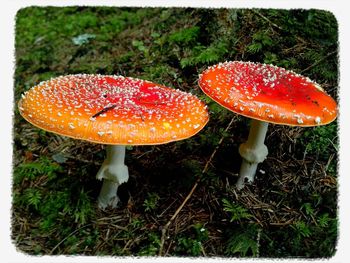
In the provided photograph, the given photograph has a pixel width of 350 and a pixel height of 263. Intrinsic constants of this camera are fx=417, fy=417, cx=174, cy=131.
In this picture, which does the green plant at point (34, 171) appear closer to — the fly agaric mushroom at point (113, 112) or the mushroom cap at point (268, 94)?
the fly agaric mushroom at point (113, 112)

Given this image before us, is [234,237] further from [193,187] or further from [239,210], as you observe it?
[193,187]

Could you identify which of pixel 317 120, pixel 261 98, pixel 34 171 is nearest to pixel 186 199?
pixel 261 98

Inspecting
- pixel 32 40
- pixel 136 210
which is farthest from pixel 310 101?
pixel 32 40

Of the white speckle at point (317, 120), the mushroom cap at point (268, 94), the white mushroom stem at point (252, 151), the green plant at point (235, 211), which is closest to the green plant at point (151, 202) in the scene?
the green plant at point (235, 211)

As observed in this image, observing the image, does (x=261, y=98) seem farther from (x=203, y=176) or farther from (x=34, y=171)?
(x=34, y=171)

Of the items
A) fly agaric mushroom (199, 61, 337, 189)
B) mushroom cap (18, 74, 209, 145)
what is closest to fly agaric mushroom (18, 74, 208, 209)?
mushroom cap (18, 74, 209, 145)

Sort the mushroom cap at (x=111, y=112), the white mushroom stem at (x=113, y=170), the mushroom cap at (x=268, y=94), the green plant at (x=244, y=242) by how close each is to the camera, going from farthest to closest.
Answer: the white mushroom stem at (x=113, y=170), the green plant at (x=244, y=242), the mushroom cap at (x=268, y=94), the mushroom cap at (x=111, y=112)
